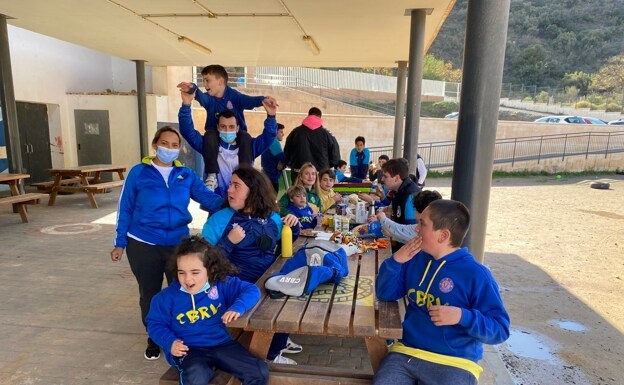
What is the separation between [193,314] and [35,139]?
39.3 feet

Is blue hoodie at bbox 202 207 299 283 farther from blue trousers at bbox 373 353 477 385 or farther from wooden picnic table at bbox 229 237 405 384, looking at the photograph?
blue trousers at bbox 373 353 477 385

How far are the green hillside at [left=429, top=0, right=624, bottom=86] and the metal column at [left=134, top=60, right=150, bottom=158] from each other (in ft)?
147

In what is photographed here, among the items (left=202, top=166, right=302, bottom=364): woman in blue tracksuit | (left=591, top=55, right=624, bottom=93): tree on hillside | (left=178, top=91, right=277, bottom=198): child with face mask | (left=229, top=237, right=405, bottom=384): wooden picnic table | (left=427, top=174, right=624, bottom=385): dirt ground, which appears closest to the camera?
(left=229, top=237, right=405, bottom=384): wooden picnic table

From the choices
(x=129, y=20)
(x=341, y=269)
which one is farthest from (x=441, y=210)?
(x=129, y=20)

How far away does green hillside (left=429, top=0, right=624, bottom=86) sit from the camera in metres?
50.1

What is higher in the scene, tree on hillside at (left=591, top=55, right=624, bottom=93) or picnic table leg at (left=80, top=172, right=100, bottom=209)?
tree on hillside at (left=591, top=55, right=624, bottom=93)

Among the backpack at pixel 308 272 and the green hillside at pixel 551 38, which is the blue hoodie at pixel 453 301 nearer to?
the backpack at pixel 308 272

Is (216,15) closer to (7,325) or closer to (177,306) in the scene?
(7,325)

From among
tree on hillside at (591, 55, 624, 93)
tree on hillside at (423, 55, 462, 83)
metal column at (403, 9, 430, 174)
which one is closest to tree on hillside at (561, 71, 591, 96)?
tree on hillside at (591, 55, 624, 93)

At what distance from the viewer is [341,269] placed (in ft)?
9.07

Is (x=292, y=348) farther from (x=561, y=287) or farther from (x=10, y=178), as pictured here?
(x=10, y=178)

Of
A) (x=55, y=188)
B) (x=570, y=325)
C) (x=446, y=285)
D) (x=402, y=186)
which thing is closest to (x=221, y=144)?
(x=402, y=186)

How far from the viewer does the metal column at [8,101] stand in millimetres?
7754

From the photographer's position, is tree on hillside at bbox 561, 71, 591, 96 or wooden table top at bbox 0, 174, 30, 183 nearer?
wooden table top at bbox 0, 174, 30, 183
